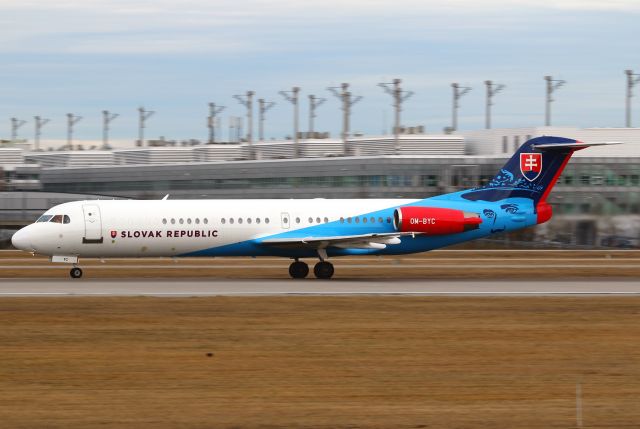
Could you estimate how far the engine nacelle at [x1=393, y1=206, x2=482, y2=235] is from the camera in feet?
139

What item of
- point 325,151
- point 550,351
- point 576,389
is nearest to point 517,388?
point 576,389

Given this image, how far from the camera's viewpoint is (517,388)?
1825 centimetres

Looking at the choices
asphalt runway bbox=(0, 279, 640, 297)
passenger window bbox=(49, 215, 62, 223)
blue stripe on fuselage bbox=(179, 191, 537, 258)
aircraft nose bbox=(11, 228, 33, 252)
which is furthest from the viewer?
blue stripe on fuselage bbox=(179, 191, 537, 258)

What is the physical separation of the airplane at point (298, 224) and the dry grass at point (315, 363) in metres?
9.52

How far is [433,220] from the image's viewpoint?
42.4m

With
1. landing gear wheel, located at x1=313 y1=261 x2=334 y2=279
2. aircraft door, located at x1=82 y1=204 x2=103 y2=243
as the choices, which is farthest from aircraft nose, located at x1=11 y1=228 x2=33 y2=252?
landing gear wheel, located at x1=313 y1=261 x2=334 y2=279

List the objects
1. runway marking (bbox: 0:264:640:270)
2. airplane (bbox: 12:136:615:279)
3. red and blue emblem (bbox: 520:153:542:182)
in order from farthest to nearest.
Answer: runway marking (bbox: 0:264:640:270), red and blue emblem (bbox: 520:153:542:182), airplane (bbox: 12:136:615:279)

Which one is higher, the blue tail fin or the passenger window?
the blue tail fin

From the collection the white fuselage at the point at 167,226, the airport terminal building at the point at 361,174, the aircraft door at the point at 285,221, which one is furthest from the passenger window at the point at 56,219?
the airport terminal building at the point at 361,174

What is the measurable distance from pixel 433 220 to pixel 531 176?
4.96 m

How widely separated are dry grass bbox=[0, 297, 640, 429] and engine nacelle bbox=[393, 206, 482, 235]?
10.5 m

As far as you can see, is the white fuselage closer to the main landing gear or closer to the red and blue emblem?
the main landing gear

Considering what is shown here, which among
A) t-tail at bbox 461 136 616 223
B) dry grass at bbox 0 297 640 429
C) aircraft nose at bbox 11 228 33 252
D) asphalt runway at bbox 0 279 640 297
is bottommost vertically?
dry grass at bbox 0 297 640 429

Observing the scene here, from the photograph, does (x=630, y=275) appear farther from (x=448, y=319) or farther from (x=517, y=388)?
(x=517, y=388)
